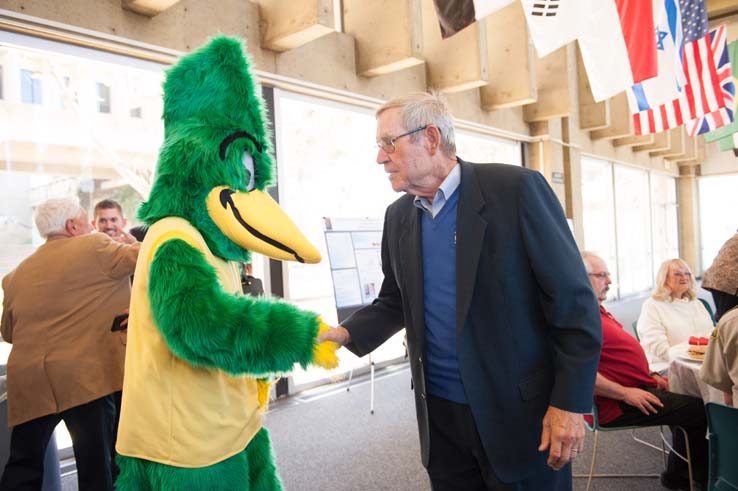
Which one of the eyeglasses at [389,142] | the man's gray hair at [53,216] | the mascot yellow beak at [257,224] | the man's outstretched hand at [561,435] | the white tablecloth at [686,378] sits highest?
the eyeglasses at [389,142]

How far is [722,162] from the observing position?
13.1 m

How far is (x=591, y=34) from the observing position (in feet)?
13.4

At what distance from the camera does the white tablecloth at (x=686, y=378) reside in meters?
2.77

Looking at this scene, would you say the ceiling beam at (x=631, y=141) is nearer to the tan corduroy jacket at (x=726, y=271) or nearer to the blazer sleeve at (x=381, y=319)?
the tan corduroy jacket at (x=726, y=271)

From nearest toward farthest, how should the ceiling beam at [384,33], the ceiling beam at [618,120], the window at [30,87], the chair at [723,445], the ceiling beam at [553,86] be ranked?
the chair at [723,445], the window at [30,87], the ceiling beam at [384,33], the ceiling beam at [553,86], the ceiling beam at [618,120]

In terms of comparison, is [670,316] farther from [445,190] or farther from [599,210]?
[599,210]

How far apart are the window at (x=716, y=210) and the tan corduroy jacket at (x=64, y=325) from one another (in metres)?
14.6

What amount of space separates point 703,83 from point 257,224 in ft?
22.5

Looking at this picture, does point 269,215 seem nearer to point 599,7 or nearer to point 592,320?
point 592,320

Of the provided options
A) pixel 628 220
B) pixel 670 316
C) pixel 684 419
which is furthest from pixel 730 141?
pixel 684 419

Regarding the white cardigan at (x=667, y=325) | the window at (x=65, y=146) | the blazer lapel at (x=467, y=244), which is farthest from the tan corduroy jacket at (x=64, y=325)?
the white cardigan at (x=667, y=325)

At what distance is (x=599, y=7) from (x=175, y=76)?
12.0 feet

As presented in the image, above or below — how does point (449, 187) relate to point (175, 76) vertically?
below

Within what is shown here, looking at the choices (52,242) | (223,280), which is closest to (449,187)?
(223,280)
